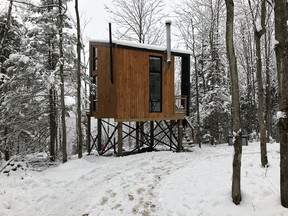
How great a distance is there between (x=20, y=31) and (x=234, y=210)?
1714 centimetres

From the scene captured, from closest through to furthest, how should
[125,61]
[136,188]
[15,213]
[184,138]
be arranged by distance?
[15,213], [136,188], [125,61], [184,138]

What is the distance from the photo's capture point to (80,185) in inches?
386

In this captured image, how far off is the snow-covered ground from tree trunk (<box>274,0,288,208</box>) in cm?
75

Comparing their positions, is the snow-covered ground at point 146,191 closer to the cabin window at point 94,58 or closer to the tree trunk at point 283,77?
the tree trunk at point 283,77

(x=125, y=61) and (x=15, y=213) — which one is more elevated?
(x=125, y=61)

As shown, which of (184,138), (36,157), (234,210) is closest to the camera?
(234,210)

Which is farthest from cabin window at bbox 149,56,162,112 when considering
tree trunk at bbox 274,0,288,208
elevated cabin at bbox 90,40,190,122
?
tree trunk at bbox 274,0,288,208

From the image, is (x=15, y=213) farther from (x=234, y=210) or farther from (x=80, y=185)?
(x=234, y=210)

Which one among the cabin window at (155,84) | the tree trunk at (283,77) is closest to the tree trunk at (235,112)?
the tree trunk at (283,77)

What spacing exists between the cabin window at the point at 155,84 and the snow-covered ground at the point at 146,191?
5.12m

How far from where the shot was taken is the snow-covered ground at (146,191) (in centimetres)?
684

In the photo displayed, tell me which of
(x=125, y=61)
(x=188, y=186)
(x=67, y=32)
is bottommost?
(x=188, y=186)

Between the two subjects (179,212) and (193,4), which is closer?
(179,212)

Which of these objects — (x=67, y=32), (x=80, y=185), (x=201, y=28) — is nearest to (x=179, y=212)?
(x=80, y=185)
